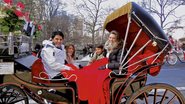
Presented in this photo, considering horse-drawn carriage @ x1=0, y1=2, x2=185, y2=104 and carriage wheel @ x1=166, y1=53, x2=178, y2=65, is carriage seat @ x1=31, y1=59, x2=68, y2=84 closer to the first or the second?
horse-drawn carriage @ x1=0, y1=2, x2=185, y2=104

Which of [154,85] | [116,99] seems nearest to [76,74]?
[116,99]

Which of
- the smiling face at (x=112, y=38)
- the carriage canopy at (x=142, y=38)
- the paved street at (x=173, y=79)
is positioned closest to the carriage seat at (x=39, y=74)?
the smiling face at (x=112, y=38)

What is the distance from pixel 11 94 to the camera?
5.26 meters

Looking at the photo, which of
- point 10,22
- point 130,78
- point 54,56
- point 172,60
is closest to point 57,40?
point 54,56

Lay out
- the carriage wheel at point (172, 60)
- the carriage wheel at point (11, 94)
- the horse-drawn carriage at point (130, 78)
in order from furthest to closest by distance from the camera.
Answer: the carriage wheel at point (172, 60), the carriage wheel at point (11, 94), the horse-drawn carriage at point (130, 78)

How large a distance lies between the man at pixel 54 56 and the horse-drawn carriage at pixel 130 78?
0.45ft

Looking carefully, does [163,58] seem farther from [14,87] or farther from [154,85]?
[14,87]

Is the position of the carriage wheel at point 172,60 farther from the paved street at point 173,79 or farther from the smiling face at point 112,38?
the smiling face at point 112,38

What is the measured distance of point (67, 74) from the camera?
16.6ft

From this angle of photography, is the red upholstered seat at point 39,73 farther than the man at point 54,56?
Yes

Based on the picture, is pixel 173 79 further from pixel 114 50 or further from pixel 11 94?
pixel 11 94

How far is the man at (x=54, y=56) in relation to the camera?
498 centimetres

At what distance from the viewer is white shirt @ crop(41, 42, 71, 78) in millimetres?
4969

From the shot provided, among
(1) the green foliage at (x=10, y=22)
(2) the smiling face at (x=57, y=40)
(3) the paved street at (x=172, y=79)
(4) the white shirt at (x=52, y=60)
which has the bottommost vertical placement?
(3) the paved street at (x=172, y=79)
